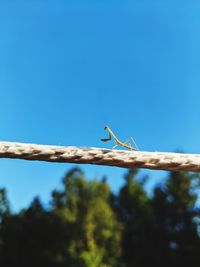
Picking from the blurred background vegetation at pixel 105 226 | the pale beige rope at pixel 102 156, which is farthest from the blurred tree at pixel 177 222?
the pale beige rope at pixel 102 156

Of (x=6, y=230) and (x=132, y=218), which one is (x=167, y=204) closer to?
(x=132, y=218)

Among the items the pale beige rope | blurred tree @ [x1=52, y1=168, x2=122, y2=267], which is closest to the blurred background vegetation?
blurred tree @ [x1=52, y1=168, x2=122, y2=267]

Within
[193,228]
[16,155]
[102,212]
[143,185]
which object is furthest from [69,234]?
[16,155]

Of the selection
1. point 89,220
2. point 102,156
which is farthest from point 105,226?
point 102,156

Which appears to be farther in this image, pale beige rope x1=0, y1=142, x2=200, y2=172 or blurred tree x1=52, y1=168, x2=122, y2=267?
blurred tree x1=52, y1=168, x2=122, y2=267

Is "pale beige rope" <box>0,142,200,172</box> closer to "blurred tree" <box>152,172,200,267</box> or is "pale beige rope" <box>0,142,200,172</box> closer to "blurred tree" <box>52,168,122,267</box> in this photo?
"blurred tree" <box>152,172,200,267</box>

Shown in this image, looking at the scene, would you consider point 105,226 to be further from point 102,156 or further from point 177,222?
point 102,156
